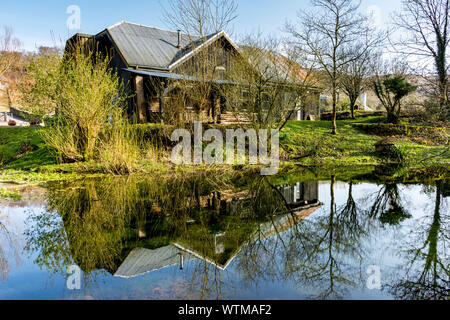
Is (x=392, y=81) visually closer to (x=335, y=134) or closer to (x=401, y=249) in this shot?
(x=335, y=134)

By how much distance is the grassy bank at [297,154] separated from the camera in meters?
10.1

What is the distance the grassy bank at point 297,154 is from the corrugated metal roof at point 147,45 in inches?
267

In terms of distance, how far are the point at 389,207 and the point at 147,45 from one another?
665 inches

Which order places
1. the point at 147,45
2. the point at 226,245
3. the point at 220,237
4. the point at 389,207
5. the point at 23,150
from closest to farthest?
the point at 226,245 → the point at 220,237 → the point at 389,207 → the point at 23,150 → the point at 147,45

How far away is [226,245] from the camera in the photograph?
4398 millimetres

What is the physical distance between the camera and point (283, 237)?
15.6ft

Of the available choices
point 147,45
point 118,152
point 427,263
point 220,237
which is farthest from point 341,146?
point 147,45

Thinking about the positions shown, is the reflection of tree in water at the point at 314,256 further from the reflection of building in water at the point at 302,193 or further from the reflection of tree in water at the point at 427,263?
the reflection of building in water at the point at 302,193

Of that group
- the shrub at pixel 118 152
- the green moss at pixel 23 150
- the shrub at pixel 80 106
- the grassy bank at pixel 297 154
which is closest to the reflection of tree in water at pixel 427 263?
the grassy bank at pixel 297 154

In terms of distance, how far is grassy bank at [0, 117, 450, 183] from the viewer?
397 inches

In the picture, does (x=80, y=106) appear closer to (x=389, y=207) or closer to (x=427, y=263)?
(x=389, y=207)
